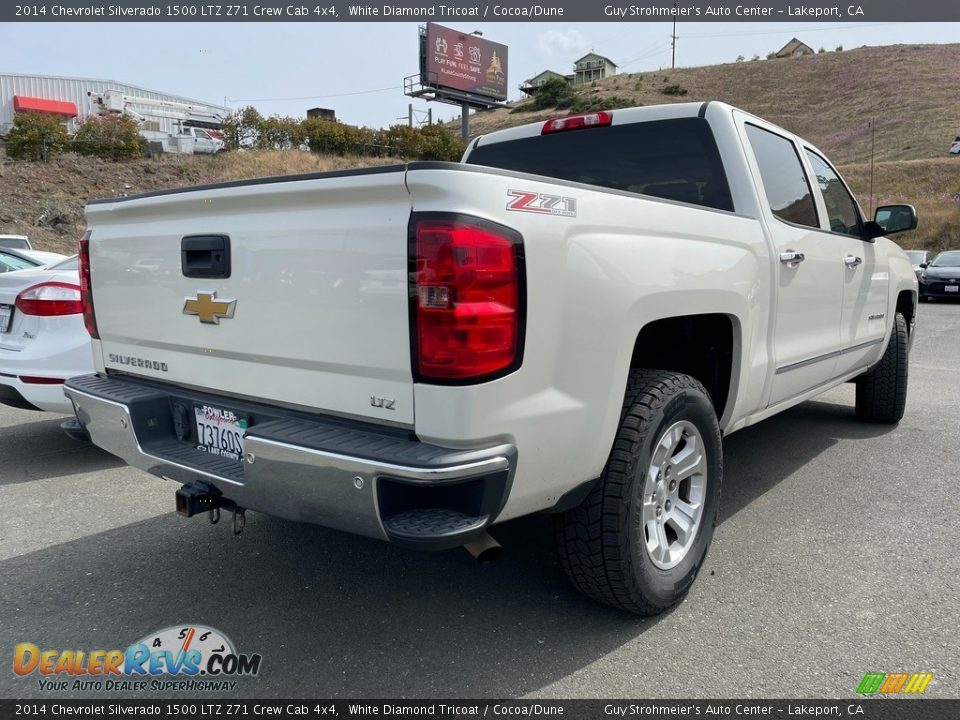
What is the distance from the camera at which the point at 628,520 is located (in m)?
2.47

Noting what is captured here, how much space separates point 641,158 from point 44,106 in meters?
64.2

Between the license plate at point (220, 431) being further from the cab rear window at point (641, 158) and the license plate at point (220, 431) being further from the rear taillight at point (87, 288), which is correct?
the cab rear window at point (641, 158)

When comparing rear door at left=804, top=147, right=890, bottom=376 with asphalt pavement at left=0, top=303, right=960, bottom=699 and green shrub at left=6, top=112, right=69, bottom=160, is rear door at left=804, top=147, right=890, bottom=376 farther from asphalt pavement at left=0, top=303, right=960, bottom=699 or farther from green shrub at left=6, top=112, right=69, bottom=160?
green shrub at left=6, top=112, right=69, bottom=160

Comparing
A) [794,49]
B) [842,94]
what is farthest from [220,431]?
[794,49]

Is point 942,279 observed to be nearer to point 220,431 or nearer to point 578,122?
point 578,122

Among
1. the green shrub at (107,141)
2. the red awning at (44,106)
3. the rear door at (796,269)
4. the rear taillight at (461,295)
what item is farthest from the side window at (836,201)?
the red awning at (44,106)

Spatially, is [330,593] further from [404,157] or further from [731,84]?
[731,84]

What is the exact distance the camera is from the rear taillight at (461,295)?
199 cm

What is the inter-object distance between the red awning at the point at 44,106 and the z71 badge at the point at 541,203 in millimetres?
61875

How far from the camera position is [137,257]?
291cm

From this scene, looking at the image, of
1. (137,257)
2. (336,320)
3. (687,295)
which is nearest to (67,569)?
(137,257)

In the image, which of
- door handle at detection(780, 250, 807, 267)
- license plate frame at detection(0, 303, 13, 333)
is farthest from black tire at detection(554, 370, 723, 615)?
license plate frame at detection(0, 303, 13, 333)

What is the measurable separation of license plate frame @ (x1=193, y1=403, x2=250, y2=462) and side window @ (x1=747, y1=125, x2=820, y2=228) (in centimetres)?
269

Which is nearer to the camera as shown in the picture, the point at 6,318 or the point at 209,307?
the point at 209,307
